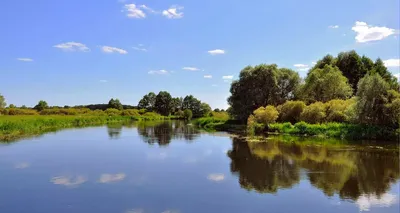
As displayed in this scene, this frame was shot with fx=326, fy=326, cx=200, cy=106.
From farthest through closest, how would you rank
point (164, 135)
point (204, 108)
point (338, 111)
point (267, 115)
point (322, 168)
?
point (204, 108)
point (267, 115)
point (164, 135)
point (338, 111)
point (322, 168)

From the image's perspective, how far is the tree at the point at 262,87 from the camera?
42.9 meters

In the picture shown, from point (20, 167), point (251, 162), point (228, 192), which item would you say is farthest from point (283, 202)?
point (20, 167)

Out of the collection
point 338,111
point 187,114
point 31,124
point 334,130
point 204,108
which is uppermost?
point 204,108

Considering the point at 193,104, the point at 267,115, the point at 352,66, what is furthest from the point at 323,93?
the point at 193,104

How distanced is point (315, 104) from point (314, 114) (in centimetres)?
131

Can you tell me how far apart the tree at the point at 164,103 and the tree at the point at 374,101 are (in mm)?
86165

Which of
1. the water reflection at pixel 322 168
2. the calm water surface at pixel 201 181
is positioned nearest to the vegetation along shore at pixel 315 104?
the water reflection at pixel 322 168

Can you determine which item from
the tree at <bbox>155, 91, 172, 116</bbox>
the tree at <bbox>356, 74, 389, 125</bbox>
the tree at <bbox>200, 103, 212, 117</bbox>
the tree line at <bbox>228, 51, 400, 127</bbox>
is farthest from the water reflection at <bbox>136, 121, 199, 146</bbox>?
the tree at <bbox>155, 91, 172, 116</bbox>

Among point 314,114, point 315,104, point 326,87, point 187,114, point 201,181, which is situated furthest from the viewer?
point 187,114

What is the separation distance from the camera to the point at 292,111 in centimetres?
3603

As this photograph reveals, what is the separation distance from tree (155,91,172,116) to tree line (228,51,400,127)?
64.4 m

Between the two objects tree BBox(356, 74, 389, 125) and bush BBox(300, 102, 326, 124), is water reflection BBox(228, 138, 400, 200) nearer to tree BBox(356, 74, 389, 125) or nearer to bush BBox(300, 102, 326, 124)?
tree BBox(356, 74, 389, 125)

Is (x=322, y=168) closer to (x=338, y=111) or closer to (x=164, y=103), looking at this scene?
(x=338, y=111)

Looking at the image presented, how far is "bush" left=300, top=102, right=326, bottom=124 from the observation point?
105ft
